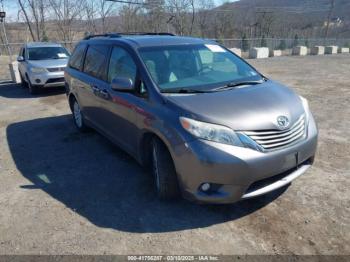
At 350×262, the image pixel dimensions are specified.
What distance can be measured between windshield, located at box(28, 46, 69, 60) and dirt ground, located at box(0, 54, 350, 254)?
6177mm

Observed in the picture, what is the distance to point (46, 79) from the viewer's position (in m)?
9.70

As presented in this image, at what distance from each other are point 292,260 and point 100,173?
265cm

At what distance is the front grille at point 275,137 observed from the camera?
111 inches

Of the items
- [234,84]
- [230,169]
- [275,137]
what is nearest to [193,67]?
[234,84]

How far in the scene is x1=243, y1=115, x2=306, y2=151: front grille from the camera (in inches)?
111

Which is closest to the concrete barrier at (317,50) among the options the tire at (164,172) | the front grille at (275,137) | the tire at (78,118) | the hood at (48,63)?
the hood at (48,63)

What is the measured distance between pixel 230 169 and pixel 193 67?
5.25 ft

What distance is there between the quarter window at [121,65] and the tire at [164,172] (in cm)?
94

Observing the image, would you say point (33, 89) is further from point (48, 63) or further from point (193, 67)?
point (193, 67)

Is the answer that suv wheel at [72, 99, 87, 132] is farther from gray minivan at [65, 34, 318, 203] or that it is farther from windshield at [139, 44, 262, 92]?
windshield at [139, 44, 262, 92]

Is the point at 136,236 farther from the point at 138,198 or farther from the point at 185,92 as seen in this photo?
the point at 185,92

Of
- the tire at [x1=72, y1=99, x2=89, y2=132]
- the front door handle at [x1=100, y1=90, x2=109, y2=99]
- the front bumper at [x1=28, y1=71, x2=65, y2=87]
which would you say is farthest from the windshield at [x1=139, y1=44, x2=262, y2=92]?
the front bumper at [x1=28, y1=71, x2=65, y2=87]

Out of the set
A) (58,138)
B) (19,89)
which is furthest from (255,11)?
(58,138)

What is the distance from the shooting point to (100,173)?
427cm
